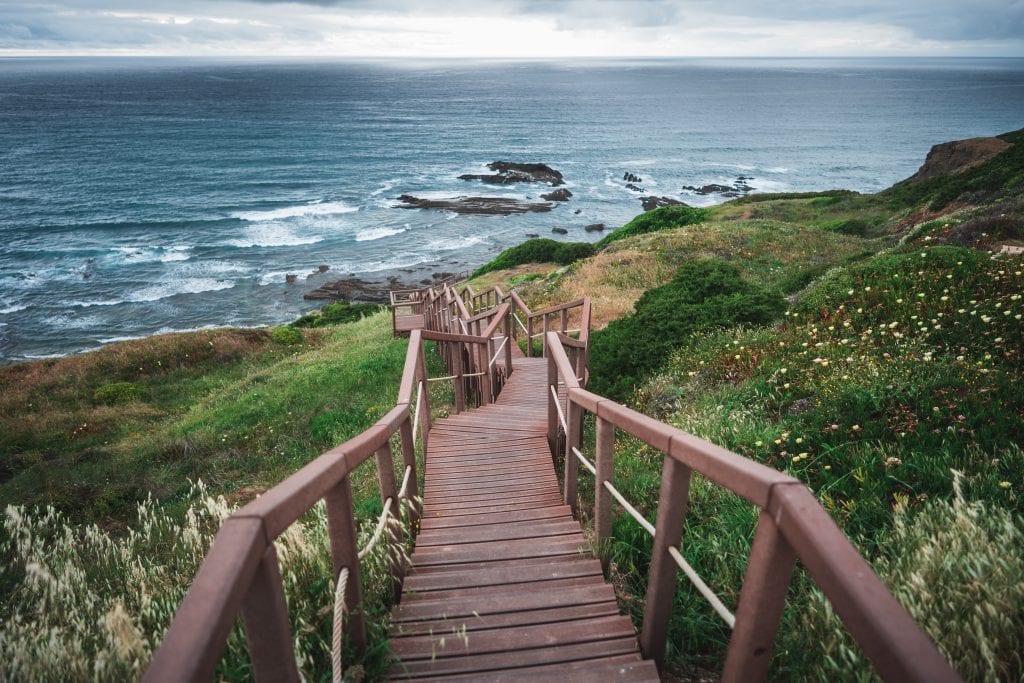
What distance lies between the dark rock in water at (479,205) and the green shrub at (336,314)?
2461cm

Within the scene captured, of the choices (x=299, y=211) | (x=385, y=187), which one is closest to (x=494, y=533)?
(x=299, y=211)

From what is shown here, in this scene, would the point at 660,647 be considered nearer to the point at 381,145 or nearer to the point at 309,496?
the point at 309,496

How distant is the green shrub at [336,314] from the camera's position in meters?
29.4

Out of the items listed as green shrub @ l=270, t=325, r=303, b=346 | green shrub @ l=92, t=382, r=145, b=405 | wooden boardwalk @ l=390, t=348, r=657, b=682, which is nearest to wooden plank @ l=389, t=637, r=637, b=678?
wooden boardwalk @ l=390, t=348, r=657, b=682

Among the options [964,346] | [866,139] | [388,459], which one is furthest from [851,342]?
[866,139]

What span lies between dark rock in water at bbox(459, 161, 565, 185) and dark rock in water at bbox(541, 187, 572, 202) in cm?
610

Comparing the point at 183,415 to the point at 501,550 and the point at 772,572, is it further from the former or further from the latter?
the point at 772,572

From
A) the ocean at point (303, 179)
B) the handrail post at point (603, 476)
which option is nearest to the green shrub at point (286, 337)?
the ocean at point (303, 179)

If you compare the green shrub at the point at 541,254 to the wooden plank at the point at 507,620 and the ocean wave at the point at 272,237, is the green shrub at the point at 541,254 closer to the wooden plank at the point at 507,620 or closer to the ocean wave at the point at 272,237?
the ocean wave at the point at 272,237

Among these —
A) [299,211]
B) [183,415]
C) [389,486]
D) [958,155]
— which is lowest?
[299,211]

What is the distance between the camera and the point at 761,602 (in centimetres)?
172

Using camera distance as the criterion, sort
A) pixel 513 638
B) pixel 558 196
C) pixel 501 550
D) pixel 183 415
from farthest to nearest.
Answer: pixel 558 196
pixel 183 415
pixel 501 550
pixel 513 638

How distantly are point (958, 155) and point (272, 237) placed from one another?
4988 cm

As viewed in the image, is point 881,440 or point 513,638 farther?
point 881,440
